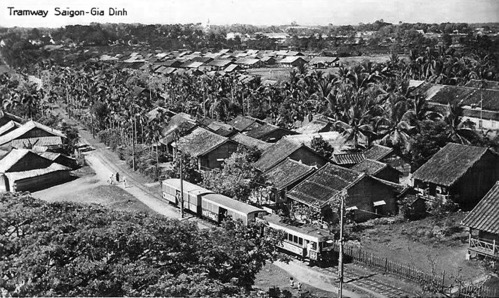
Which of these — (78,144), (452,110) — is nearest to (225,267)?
(452,110)

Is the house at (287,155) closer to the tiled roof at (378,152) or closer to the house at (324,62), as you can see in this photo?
the tiled roof at (378,152)

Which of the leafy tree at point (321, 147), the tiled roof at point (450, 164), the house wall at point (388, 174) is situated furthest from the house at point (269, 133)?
the tiled roof at point (450, 164)

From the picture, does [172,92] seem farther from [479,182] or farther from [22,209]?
[22,209]

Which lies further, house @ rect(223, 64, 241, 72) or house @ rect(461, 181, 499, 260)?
house @ rect(223, 64, 241, 72)

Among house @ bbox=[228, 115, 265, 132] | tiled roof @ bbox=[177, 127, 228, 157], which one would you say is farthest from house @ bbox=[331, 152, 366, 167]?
house @ bbox=[228, 115, 265, 132]

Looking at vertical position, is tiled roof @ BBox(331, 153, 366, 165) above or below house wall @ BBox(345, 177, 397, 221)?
above

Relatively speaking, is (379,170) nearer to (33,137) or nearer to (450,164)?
(450,164)

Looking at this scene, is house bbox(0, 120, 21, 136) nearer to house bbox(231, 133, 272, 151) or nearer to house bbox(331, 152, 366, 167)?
house bbox(231, 133, 272, 151)

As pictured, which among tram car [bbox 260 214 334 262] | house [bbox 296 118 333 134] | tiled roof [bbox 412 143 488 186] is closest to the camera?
tram car [bbox 260 214 334 262]
